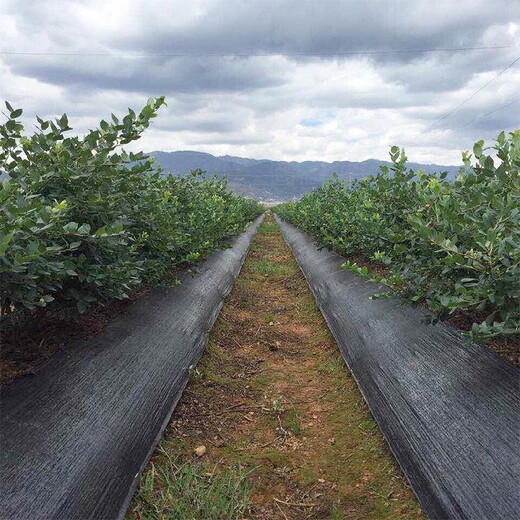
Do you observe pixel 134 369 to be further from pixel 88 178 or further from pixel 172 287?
pixel 172 287

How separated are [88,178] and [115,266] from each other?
0.71 m

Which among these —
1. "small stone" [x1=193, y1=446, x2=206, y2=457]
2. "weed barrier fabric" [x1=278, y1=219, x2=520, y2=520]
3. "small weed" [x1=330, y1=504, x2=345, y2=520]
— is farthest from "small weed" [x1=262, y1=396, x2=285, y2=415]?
"small weed" [x1=330, y1=504, x2=345, y2=520]

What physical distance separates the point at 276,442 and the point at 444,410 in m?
1.28

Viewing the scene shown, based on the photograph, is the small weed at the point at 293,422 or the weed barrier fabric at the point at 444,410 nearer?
the weed barrier fabric at the point at 444,410

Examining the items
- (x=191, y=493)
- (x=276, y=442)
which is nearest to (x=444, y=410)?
(x=276, y=442)

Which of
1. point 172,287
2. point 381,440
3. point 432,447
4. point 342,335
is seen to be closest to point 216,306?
point 172,287

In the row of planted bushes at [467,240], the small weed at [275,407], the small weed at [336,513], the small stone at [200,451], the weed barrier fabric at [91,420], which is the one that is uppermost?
the row of planted bushes at [467,240]

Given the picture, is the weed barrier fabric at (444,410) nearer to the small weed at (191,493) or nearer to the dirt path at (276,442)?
the dirt path at (276,442)

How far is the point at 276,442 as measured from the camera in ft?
12.3

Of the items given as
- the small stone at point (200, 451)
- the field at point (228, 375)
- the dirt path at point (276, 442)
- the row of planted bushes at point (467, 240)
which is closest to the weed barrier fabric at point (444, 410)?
the field at point (228, 375)

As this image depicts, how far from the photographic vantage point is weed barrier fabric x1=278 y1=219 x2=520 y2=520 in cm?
249

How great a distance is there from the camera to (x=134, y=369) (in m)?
3.79

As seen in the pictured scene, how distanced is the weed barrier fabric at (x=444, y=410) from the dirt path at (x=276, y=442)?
20 centimetres

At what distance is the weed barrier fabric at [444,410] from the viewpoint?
2.49 meters
